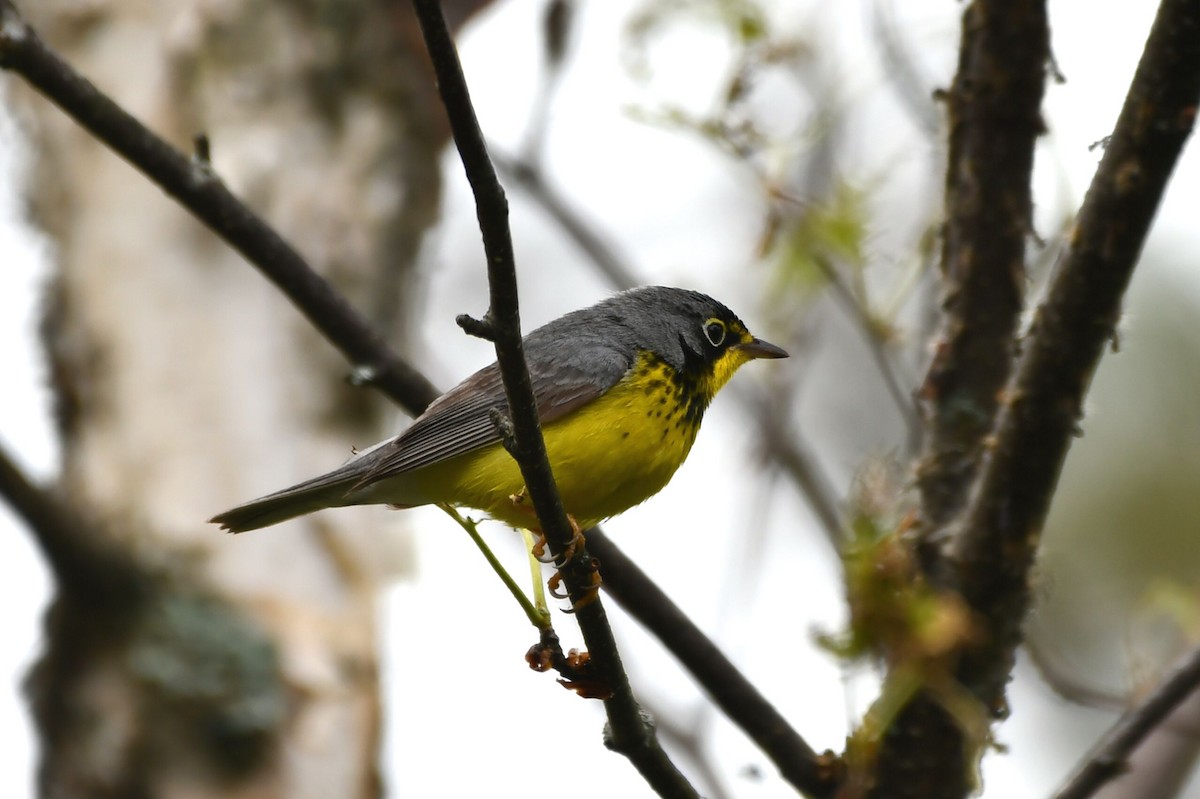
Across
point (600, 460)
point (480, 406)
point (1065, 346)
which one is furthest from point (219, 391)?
point (1065, 346)

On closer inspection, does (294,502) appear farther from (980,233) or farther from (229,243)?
(980,233)

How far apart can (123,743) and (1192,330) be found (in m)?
9.22

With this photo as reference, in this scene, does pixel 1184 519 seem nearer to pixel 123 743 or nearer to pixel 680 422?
pixel 680 422

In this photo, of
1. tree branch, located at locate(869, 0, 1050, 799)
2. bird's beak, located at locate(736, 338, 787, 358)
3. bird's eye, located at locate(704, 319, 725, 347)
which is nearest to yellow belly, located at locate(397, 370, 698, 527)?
bird's eye, located at locate(704, 319, 725, 347)

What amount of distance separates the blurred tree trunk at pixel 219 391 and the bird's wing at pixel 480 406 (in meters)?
1.36

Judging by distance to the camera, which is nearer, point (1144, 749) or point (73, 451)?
point (1144, 749)

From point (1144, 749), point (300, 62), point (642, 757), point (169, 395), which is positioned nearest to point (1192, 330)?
point (1144, 749)

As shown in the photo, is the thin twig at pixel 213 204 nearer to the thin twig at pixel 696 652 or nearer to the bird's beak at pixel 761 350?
the thin twig at pixel 696 652

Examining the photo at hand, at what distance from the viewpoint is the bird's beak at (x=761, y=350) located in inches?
220

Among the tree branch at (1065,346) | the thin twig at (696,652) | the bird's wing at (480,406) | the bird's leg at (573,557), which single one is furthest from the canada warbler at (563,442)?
the tree branch at (1065,346)

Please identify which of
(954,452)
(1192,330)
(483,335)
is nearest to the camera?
(483,335)

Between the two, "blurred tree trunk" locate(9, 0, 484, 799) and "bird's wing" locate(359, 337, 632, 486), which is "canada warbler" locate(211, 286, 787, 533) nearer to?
"bird's wing" locate(359, 337, 632, 486)

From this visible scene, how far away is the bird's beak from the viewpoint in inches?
220

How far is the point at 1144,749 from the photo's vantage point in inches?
195
